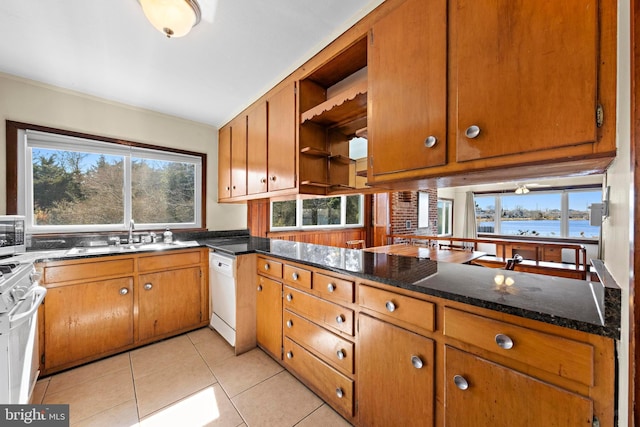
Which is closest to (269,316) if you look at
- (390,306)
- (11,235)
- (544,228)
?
(390,306)

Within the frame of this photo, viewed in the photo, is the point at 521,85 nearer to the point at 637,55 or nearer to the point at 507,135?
the point at 507,135

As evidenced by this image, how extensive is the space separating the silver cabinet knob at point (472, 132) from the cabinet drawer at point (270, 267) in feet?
4.77

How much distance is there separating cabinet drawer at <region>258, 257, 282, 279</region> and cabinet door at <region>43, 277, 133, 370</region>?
1.17 metres

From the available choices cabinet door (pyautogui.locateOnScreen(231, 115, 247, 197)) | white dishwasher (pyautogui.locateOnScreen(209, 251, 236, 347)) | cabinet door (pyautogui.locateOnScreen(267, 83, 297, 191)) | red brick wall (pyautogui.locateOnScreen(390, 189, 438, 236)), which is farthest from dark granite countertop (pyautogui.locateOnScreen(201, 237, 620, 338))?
red brick wall (pyautogui.locateOnScreen(390, 189, 438, 236))

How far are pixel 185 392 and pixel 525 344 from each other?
1.98 metres

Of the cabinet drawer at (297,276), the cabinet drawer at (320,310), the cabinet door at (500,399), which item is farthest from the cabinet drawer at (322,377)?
the cabinet door at (500,399)

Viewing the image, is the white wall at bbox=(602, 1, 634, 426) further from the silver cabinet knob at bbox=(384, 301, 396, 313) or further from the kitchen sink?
the kitchen sink

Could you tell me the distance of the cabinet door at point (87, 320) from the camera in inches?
73.7

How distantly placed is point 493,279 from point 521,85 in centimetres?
83

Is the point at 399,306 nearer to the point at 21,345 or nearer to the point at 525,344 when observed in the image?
the point at 525,344

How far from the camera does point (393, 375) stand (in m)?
1.17

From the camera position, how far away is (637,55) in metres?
0.49

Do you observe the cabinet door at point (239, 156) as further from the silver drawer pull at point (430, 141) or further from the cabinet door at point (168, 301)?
the silver drawer pull at point (430, 141)

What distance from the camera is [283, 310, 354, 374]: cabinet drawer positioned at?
4.59ft
